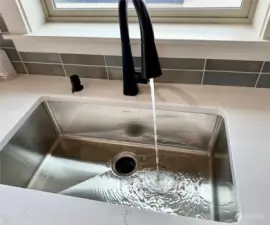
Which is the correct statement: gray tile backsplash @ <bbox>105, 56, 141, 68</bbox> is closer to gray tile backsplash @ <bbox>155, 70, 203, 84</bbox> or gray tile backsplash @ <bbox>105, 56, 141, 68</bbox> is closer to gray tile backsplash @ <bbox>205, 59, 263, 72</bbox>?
gray tile backsplash @ <bbox>155, 70, 203, 84</bbox>

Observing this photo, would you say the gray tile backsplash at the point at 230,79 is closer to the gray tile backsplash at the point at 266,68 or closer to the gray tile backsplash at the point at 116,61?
the gray tile backsplash at the point at 266,68

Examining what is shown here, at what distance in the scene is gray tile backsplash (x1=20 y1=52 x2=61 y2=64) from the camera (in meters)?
0.92

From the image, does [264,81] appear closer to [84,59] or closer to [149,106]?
[149,106]

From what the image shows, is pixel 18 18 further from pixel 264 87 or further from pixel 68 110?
pixel 264 87

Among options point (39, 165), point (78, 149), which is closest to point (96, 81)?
point (78, 149)

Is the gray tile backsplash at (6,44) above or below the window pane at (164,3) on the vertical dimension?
below

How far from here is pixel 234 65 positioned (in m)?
0.79

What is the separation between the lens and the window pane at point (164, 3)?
0.82 m

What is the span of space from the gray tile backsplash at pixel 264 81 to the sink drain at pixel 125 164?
1.71 ft

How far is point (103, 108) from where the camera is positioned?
888 mm

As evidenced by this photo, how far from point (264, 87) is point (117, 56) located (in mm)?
523

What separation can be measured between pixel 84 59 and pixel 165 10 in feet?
1.14

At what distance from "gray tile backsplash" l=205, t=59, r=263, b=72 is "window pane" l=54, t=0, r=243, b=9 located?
0.20 metres

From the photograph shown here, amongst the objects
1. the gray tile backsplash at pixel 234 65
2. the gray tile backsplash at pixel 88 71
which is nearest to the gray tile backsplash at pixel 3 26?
the gray tile backsplash at pixel 88 71
